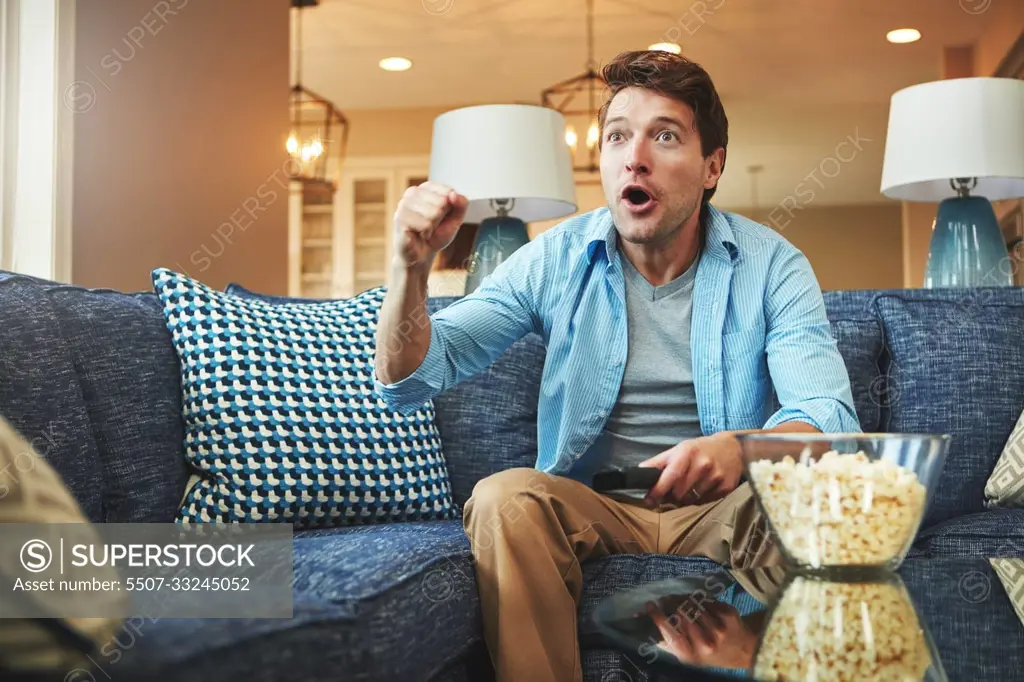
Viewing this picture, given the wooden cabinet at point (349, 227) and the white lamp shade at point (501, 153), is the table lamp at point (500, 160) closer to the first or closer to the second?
the white lamp shade at point (501, 153)

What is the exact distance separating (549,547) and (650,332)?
52 centimetres

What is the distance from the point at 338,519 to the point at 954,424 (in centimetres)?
116

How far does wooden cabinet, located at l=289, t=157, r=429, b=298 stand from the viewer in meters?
7.00

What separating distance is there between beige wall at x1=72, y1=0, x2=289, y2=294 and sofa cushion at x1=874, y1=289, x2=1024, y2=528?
74.1 inches

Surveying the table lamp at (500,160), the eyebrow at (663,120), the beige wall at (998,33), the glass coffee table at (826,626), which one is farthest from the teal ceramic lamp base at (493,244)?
the beige wall at (998,33)

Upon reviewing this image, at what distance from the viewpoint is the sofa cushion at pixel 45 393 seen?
1280 millimetres

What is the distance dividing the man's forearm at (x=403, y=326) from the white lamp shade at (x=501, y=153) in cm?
118

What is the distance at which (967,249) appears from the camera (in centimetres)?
253

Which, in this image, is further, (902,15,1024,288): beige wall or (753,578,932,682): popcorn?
(902,15,1024,288): beige wall

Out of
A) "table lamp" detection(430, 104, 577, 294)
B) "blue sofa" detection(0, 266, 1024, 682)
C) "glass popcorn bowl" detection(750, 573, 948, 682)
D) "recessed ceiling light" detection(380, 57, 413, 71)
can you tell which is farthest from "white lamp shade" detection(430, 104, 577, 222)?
"recessed ceiling light" detection(380, 57, 413, 71)

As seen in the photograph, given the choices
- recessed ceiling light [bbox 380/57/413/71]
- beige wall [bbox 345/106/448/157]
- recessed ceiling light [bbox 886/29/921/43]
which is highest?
recessed ceiling light [bbox 380/57/413/71]

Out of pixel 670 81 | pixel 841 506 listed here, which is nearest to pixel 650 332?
pixel 670 81

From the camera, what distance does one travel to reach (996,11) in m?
5.03

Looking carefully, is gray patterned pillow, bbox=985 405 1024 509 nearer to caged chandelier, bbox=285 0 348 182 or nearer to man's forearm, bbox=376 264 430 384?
man's forearm, bbox=376 264 430 384
